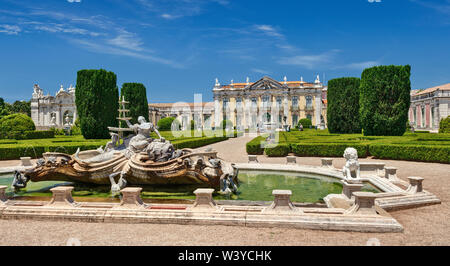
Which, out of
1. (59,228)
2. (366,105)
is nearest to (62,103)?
(366,105)

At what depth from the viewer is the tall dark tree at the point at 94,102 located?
22750mm

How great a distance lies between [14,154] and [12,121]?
15728mm

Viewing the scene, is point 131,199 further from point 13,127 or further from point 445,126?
point 445,126

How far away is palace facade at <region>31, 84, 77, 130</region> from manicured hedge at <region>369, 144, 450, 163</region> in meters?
60.0

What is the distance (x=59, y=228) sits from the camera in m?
4.97

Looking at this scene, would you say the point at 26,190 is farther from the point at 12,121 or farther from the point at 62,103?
the point at 62,103

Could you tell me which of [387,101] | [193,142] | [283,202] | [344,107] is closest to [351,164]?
[283,202]

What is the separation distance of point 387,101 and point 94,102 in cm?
2162

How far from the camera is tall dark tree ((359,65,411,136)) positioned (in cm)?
2006

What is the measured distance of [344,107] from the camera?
2781 cm

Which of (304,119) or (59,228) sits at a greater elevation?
(304,119)

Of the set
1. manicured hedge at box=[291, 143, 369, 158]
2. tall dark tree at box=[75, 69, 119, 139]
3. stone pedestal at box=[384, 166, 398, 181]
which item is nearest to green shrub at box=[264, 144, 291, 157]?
manicured hedge at box=[291, 143, 369, 158]

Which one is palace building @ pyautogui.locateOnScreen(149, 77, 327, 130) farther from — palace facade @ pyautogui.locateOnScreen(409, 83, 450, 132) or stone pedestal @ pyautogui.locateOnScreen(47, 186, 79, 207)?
stone pedestal @ pyautogui.locateOnScreen(47, 186, 79, 207)

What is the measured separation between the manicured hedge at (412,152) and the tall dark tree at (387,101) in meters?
6.50
